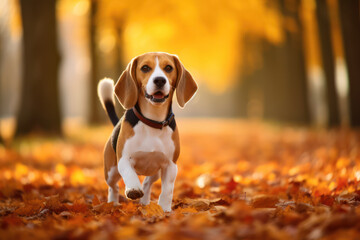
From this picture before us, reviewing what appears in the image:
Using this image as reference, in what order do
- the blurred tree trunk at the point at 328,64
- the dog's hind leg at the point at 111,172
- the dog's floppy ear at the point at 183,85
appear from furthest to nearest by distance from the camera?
the blurred tree trunk at the point at 328,64 < the dog's hind leg at the point at 111,172 < the dog's floppy ear at the point at 183,85

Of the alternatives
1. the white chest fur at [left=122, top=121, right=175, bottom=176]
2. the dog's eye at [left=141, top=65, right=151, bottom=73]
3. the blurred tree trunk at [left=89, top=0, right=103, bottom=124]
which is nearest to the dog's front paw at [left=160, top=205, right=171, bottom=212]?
the white chest fur at [left=122, top=121, right=175, bottom=176]

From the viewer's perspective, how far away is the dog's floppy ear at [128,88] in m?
3.83

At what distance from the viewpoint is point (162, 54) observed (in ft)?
12.7

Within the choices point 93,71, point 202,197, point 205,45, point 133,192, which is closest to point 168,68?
point 133,192

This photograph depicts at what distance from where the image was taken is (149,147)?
12.2 ft

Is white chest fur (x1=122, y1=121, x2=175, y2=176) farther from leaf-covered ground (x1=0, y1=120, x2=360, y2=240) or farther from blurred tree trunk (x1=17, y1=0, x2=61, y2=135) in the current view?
blurred tree trunk (x1=17, y1=0, x2=61, y2=135)

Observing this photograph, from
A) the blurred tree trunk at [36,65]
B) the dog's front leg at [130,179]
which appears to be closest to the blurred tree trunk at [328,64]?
the blurred tree trunk at [36,65]

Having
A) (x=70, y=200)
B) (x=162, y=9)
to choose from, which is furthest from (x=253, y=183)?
(x=162, y=9)

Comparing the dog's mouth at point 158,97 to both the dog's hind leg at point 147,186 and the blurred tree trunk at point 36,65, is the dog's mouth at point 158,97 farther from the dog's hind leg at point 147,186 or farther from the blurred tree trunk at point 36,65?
the blurred tree trunk at point 36,65

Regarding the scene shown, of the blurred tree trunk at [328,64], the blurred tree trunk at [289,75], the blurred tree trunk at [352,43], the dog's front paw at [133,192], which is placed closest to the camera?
the dog's front paw at [133,192]

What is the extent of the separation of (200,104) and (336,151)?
54582 millimetres

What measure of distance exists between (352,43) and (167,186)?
372 inches

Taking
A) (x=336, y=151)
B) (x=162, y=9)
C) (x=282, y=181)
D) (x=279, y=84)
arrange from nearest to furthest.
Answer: (x=282, y=181) → (x=336, y=151) → (x=162, y=9) → (x=279, y=84)

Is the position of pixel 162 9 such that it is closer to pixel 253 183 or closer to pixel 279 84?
pixel 279 84
